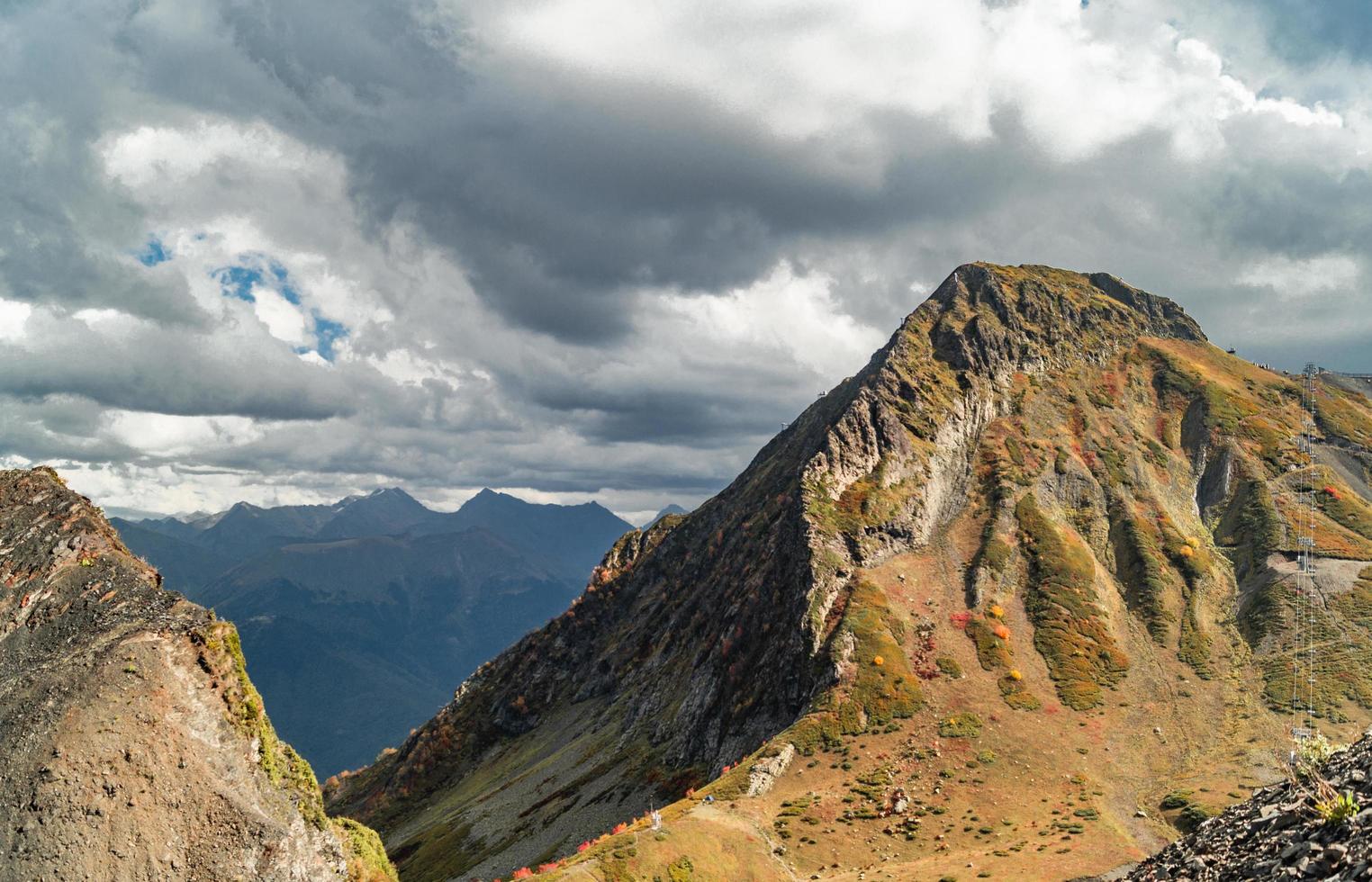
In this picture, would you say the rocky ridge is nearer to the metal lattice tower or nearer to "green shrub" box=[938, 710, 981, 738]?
"green shrub" box=[938, 710, 981, 738]

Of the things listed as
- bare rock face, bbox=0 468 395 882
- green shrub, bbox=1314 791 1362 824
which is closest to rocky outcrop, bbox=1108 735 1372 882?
green shrub, bbox=1314 791 1362 824

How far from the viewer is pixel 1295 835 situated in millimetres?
25234

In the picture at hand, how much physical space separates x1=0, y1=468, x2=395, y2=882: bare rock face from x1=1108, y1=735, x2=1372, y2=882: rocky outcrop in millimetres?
38515

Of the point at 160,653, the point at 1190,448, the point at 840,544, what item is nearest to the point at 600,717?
the point at 840,544

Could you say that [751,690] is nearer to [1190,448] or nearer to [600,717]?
[600,717]

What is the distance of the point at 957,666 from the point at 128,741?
10934 cm

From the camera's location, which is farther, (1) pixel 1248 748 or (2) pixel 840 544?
(2) pixel 840 544

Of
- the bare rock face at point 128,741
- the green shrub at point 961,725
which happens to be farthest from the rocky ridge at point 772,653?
the bare rock face at point 128,741

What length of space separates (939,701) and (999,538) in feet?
174

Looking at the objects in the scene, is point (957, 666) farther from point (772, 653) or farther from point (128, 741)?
point (128, 741)

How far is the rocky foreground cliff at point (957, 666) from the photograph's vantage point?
3204 inches

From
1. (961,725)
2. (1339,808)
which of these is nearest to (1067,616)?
(961,725)

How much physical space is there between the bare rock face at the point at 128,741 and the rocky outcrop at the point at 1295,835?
38515mm

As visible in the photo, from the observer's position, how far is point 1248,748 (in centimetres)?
9719
